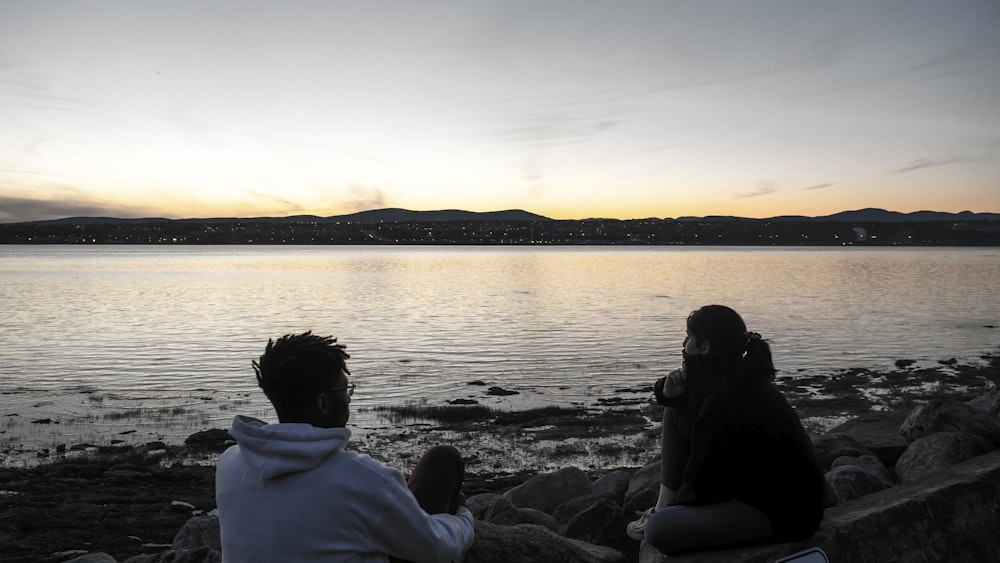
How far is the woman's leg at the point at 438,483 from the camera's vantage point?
3.71 m

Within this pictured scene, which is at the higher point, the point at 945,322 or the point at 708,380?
the point at 708,380

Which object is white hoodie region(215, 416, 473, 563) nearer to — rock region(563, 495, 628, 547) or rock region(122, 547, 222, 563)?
rock region(122, 547, 222, 563)

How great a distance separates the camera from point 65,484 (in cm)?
1245

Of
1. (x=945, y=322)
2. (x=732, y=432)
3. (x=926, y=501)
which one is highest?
(x=732, y=432)

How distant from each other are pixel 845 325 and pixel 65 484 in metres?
36.5

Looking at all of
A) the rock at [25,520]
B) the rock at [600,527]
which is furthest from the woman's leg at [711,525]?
the rock at [25,520]

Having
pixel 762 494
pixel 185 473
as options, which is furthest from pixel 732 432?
pixel 185 473

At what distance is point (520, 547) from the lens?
5496mm

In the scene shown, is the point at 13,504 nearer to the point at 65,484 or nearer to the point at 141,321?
the point at 65,484

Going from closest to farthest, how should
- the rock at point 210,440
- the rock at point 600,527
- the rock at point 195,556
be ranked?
the rock at point 195,556 → the rock at point 600,527 → the rock at point 210,440

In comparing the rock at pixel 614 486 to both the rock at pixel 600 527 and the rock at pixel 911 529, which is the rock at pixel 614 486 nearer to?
the rock at pixel 600 527

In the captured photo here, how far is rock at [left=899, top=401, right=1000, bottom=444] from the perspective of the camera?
8.86m

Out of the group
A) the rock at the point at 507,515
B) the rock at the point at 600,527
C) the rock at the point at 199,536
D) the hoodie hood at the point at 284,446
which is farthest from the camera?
the rock at the point at 507,515

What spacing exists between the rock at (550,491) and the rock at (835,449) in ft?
10.0
